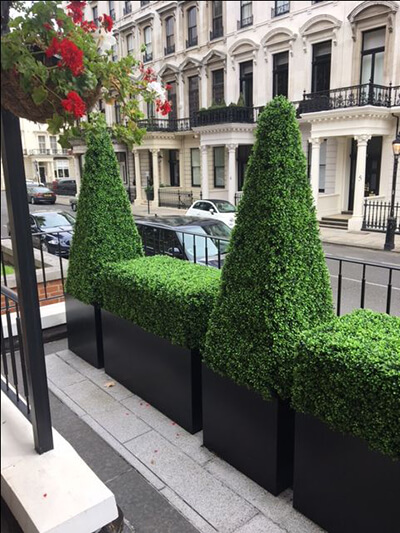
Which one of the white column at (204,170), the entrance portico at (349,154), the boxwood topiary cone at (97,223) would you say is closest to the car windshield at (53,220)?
the entrance portico at (349,154)

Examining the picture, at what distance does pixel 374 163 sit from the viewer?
68.0ft

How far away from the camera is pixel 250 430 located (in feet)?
10.6

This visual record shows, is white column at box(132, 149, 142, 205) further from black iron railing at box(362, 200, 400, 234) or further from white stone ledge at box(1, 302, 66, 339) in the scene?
white stone ledge at box(1, 302, 66, 339)

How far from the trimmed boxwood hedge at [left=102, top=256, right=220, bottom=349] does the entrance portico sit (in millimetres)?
12489

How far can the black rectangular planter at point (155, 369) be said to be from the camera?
3.88 meters

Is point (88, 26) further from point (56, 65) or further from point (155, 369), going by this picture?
point (155, 369)

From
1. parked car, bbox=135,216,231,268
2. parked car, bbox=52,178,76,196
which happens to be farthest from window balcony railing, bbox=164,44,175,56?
parked car, bbox=135,216,231,268

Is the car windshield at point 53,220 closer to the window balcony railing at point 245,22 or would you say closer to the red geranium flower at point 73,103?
the red geranium flower at point 73,103

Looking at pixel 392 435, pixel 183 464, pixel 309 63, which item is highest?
pixel 309 63

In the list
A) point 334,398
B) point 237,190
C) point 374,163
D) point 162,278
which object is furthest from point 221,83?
point 334,398

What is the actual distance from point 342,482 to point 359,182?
17198 millimetres

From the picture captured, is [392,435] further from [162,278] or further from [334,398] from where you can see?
[162,278]

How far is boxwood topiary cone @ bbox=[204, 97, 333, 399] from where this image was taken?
298 centimetres

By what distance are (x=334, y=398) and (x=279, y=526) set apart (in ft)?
3.46
